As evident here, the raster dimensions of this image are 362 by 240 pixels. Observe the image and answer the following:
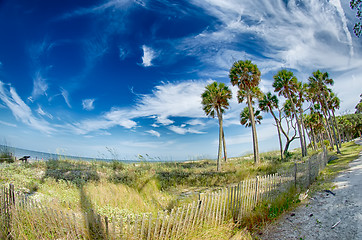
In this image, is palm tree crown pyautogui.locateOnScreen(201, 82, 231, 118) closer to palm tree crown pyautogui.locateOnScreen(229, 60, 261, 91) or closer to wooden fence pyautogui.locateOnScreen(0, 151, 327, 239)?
palm tree crown pyautogui.locateOnScreen(229, 60, 261, 91)

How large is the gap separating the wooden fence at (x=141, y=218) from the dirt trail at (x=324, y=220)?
3.18 feet

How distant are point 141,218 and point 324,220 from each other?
549cm

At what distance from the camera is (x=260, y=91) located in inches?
1213

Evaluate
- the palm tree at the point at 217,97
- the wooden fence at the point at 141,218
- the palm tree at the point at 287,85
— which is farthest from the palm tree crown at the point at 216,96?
the wooden fence at the point at 141,218

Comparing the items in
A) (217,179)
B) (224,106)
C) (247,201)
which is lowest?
(217,179)

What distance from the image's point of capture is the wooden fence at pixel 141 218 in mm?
3588

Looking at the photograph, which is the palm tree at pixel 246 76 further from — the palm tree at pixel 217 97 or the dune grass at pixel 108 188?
the dune grass at pixel 108 188

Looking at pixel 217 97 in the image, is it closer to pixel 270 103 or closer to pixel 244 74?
pixel 244 74

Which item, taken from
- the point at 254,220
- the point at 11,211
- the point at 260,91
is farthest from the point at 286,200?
the point at 260,91

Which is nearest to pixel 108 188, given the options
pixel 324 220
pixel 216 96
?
pixel 324 220

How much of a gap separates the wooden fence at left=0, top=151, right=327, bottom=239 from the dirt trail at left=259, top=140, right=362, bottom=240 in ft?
3.18

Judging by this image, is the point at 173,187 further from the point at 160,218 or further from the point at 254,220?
the point at 160,218

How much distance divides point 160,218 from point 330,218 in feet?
17.8

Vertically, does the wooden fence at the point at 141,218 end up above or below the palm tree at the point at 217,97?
below
